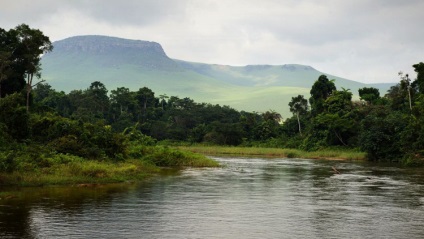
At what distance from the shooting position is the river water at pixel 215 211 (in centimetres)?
1594

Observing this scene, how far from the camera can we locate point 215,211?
65.6 feet

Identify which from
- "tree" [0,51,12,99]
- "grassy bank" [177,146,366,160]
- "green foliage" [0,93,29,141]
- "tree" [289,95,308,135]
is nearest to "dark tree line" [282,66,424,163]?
"tree" [289,95,308,135]

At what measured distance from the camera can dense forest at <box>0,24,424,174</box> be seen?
34312 mm

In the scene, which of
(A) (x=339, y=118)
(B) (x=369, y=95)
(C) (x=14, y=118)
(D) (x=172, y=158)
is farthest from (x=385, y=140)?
(C) (x=14, y=118)

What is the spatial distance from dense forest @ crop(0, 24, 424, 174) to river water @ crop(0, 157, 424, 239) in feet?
22.4

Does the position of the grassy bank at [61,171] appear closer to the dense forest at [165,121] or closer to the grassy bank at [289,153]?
the dense forest at [165,121]

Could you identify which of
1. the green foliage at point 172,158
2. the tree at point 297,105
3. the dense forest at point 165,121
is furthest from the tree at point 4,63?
the tree at point 297,105

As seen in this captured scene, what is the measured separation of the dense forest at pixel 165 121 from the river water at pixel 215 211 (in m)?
Result: 6.81

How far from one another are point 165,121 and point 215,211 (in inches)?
3598

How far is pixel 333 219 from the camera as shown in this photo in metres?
18.5

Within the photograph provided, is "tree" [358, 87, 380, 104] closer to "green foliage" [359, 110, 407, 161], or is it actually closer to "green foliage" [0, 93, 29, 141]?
"green foliage" [359, 110, 407, 161]

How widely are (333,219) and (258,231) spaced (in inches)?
152

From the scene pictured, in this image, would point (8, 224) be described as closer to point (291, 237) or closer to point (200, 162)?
point (291, 237)

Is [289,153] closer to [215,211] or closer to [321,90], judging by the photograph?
[321,90]
